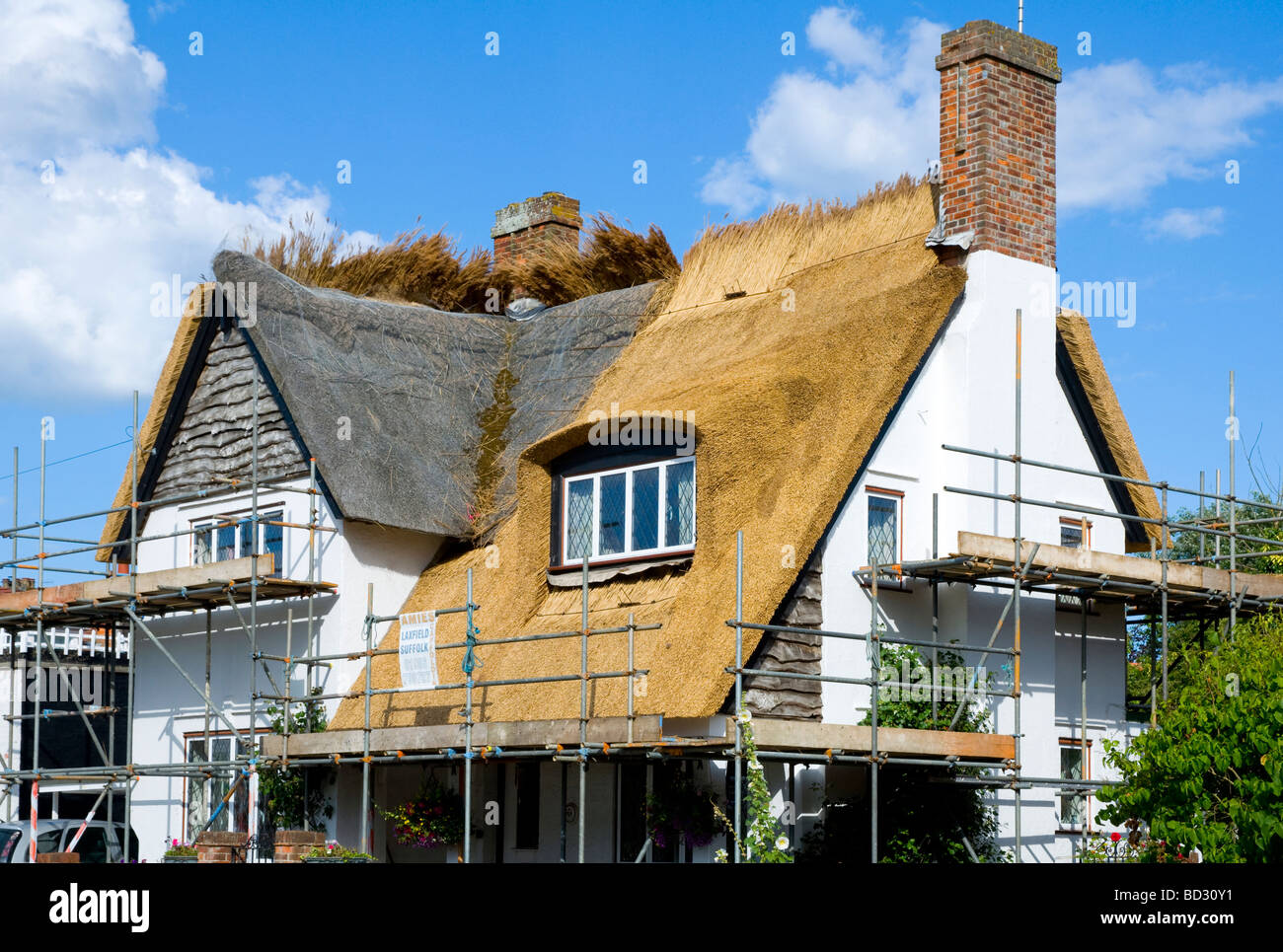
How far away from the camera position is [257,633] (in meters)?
18.9

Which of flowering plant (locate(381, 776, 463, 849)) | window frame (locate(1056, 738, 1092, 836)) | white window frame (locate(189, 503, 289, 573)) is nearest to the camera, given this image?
flowering plant (locate(381, 776, 463, 849))

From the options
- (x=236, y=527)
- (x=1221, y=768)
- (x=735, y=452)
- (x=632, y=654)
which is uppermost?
(x=735, y=452)

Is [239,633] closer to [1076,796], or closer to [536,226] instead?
[536,226]

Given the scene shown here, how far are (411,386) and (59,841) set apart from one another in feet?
22.7

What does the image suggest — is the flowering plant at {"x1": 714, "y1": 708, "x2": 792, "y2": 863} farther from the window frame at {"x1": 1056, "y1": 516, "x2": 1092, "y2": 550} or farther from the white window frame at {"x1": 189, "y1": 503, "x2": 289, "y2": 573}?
the white window frame at {"x1": 189, "y1": 503, "x2": 289, "y2": 573}

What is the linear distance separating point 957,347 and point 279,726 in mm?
8623

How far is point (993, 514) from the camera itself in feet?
55.7

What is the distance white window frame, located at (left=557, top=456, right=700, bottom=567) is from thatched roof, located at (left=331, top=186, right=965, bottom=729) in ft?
0.69

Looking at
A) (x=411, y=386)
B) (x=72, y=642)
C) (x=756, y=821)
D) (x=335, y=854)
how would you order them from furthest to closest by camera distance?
(x=72, y=642) → (x=411, y=386) → (x=335, y=854) → (x=756, y=821)

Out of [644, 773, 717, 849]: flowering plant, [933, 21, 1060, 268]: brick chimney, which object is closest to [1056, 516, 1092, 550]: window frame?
[933, 21, 1060, 268]: brick chimney

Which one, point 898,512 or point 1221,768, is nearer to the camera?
point 1221,768

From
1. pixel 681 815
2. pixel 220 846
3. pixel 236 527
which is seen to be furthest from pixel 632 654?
pixel 236 527

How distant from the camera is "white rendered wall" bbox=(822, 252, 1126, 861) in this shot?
622 inches
